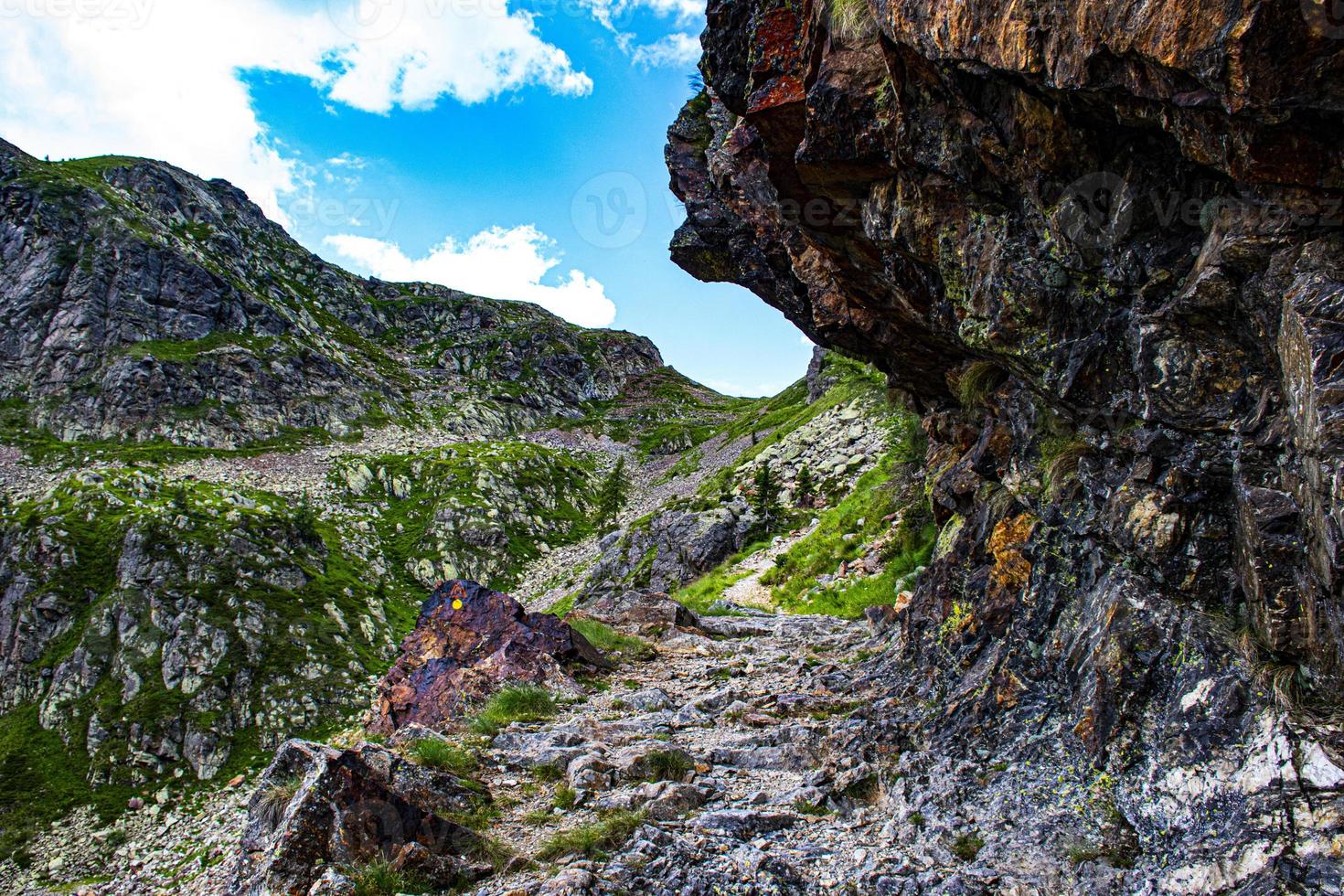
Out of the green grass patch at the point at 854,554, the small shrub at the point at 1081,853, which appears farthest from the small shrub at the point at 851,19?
the green grass patch at the point at 854,554

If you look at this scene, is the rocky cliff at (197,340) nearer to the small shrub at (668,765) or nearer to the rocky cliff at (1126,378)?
the small shrub at (668,765)

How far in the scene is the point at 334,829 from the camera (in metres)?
7.31

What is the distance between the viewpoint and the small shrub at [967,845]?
6672mm

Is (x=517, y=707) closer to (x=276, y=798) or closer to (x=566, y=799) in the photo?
(x=566, y=799)

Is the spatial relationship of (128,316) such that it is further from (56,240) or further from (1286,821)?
(1286,821)

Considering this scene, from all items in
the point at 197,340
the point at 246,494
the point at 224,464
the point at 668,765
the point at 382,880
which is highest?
the point at 197,340

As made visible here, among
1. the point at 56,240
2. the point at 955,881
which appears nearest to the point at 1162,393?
the point at 955,881

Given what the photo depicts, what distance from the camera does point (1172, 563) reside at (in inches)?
254

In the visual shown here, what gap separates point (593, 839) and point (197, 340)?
366ft

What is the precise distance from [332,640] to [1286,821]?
48237 mm

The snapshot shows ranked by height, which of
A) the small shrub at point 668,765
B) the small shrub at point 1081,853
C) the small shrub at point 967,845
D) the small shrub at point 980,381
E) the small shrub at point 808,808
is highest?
the small shrub at point 980,381

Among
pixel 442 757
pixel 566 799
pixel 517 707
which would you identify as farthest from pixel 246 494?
pixel 566 799

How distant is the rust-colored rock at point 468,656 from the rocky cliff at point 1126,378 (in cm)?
907

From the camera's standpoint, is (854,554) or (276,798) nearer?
(276,798)
